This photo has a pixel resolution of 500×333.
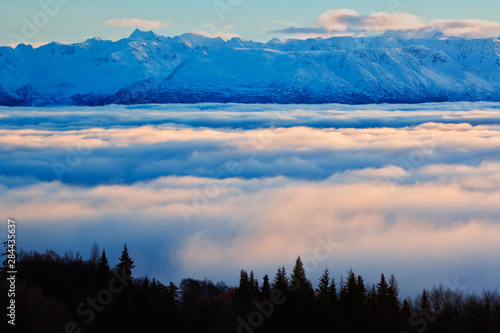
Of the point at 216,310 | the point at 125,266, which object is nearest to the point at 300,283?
the point at 216,310

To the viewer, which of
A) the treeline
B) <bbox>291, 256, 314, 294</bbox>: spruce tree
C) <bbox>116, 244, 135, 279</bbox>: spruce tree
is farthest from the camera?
<bbox>116, 244, 135, 279</bbox>: spruce tree

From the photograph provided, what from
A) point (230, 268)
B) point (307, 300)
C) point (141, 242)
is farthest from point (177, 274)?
point (307, 300)

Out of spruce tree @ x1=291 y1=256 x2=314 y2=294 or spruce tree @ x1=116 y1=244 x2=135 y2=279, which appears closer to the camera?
spruce tree @ x1=291 y1=256 x2=314 y2=294

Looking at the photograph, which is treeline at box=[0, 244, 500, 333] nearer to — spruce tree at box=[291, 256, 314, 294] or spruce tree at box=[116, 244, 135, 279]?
spruce tree at box=[291, 256, 314, 294]

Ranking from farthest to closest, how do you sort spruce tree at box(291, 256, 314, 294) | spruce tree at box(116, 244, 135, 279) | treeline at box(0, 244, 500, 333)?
spruce tree at box(116, 244, 135, 279) → spruce tree at box(291, 256, 314, 294) → treeline at box(0, 244, 500, 333)

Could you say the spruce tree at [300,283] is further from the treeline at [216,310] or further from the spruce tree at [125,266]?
the spruce tree at [125,266]

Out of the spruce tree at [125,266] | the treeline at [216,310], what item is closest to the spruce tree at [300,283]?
the treeline at [216,310]

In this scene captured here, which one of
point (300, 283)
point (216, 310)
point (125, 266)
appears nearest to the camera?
point (216, 310)

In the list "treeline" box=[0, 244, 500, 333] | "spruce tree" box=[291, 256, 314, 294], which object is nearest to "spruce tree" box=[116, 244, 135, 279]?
"treeline" box=[0, 244, 500, 333]

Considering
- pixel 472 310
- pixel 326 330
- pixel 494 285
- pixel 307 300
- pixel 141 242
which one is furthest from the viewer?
pixel 141 242

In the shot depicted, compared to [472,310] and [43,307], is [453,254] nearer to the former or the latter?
[472,310]

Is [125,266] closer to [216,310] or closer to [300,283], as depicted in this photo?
[216,310]
